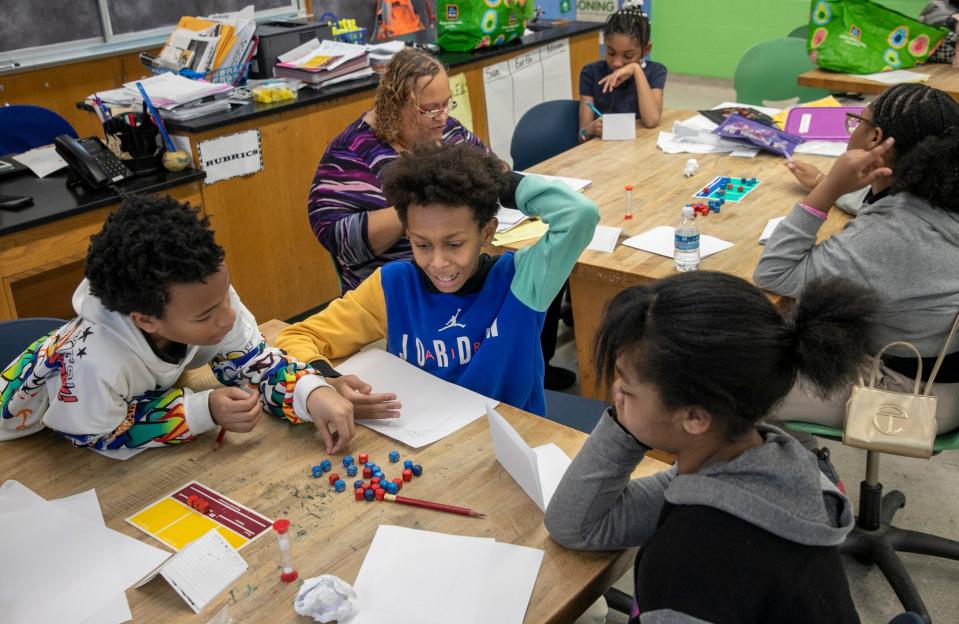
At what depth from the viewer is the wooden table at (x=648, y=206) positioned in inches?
93.9

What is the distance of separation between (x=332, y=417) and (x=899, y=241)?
1.28m

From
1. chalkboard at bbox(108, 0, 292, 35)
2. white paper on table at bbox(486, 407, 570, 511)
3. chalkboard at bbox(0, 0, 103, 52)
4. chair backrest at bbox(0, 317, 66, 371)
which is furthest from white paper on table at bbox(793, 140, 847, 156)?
chalkboard at bbox(0, 0, 103, 52)

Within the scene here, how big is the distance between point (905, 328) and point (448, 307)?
3.38ft

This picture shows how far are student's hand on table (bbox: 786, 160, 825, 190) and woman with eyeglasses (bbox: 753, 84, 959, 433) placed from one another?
0.59 meters

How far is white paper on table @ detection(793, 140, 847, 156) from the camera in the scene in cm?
315

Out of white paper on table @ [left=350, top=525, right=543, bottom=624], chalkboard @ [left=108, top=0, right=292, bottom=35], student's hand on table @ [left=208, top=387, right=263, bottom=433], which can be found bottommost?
white paper on table @ [left=350, top=525, right=543, bottom=624]

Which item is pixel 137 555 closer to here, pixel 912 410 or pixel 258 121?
pixel 912 410

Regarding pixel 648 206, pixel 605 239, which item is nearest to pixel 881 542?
pixel 605 239

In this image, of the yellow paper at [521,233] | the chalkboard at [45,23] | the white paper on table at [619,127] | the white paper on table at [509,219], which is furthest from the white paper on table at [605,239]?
the chalkboard at [45,23]

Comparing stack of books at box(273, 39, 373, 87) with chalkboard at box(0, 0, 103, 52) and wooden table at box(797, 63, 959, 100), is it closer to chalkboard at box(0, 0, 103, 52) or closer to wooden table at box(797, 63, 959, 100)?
chalkboard at box(0, 0, 103, 52)

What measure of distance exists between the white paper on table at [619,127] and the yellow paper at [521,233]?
954 millimetres

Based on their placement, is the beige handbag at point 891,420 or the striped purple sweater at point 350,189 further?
the striped purple sweater at point 350,189

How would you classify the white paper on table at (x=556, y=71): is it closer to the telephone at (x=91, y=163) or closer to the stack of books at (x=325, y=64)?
the stack of books at (x=325, y=64)

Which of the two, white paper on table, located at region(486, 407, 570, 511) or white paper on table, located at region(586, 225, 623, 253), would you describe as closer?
white paper on table, located at region(486, 407, 570, 511)
